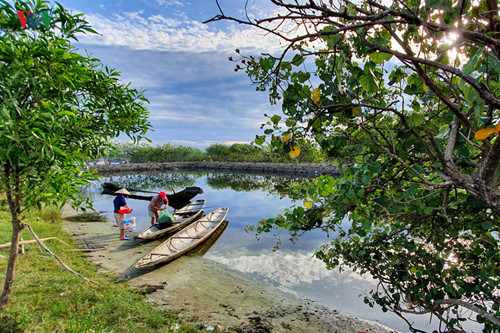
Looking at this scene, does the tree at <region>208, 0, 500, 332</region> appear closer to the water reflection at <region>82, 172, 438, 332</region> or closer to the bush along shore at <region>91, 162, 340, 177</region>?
the water reflection at <region>82, 172, 438, 332</region>

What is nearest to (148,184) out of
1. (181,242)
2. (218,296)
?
(181,242)

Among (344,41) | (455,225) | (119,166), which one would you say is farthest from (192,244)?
(119,166)

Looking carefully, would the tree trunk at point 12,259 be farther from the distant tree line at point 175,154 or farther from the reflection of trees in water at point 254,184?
the distant tree line at point 175,154

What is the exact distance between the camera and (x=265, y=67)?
1.91 meters

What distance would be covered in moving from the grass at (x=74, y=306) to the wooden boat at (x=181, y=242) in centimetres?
114

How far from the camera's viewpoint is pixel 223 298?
6.36 metres

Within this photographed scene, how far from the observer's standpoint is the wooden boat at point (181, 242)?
7748 millimetres

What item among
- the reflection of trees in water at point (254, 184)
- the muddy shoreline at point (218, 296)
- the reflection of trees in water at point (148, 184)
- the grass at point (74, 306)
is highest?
the reflection of trees in water at point (254, 184)

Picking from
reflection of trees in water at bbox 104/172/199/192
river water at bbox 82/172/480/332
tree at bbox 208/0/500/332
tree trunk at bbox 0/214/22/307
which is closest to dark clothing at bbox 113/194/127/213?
river water at bbox 82/172/480/332

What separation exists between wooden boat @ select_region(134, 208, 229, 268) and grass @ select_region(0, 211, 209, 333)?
3.74 feet

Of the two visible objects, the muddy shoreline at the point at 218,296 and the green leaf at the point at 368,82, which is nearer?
the green leaf at the point at 368,82

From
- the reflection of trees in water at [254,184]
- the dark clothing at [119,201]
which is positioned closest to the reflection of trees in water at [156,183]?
the reflection of trees in water at [254,184]

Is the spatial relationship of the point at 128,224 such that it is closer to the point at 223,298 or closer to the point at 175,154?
the point at 223,298

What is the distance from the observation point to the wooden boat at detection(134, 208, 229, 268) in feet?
25.4
